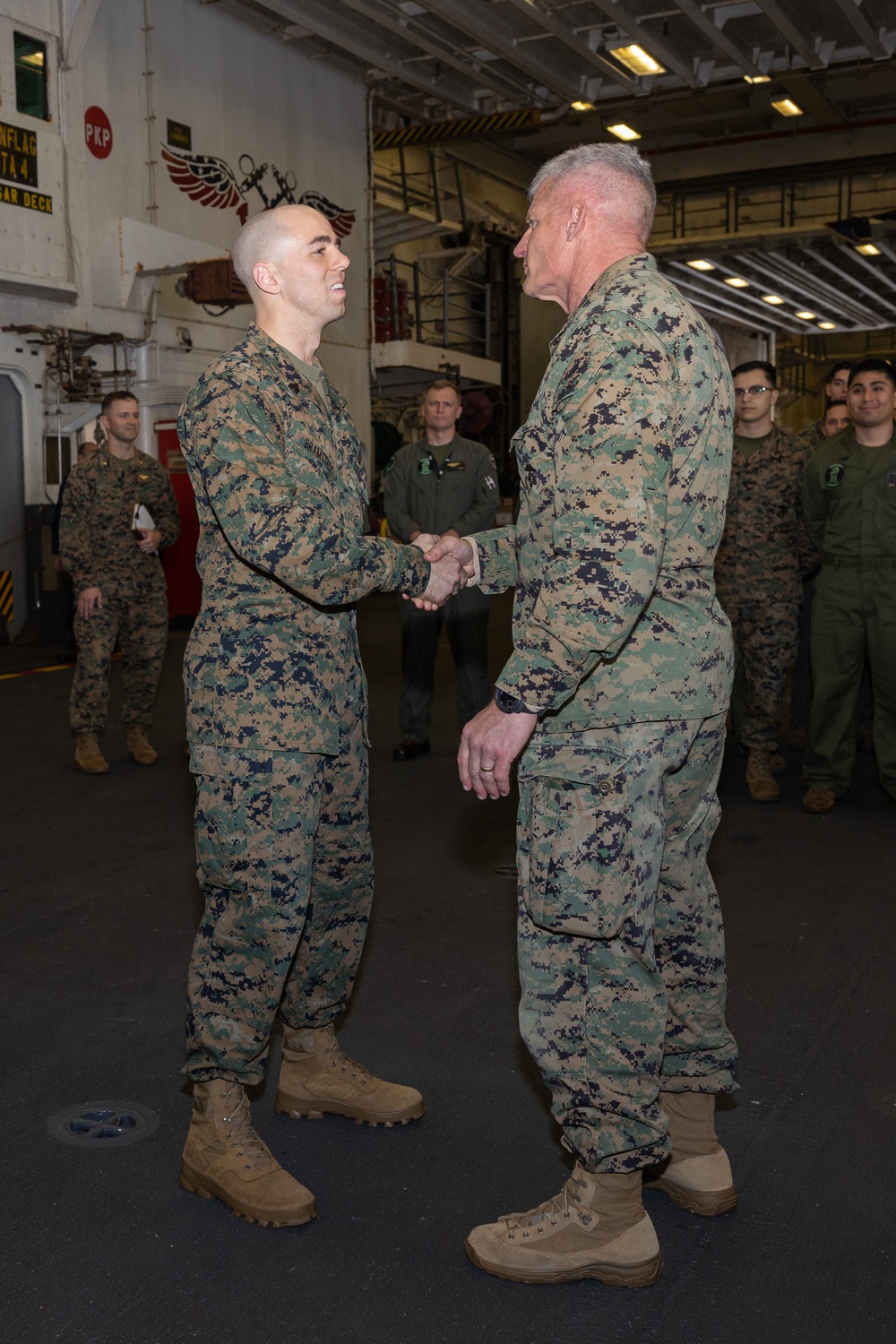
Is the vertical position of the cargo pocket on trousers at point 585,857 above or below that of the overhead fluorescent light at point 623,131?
below

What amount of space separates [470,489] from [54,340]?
18.4 ft

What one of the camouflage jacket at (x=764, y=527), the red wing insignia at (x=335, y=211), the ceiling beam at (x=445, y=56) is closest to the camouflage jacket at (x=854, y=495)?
the camouflage jacket at (x=764, y=527)

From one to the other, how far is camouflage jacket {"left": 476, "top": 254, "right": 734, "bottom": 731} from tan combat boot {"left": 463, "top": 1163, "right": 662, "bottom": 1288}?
0.80 meters

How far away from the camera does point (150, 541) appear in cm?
576

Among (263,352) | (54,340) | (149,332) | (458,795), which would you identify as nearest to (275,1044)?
(263,352)

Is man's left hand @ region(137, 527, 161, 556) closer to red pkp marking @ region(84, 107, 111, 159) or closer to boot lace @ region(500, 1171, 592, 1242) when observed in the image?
boot lace @ region(500, 1171, 592, 1242)

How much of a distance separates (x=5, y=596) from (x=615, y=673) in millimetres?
9434

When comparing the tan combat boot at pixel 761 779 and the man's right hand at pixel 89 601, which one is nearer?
the tan combat boot at pixel 761 779

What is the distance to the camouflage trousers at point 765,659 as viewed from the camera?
5.40m

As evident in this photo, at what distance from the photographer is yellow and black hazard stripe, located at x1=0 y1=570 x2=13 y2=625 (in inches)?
408

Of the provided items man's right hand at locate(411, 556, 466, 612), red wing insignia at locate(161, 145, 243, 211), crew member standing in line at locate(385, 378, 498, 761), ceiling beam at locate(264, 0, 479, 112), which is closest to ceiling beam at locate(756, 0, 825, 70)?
ceiling beam at locate(264, 0, 479, 112)

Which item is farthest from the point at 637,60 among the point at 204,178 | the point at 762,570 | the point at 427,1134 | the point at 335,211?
the point at 427,1134

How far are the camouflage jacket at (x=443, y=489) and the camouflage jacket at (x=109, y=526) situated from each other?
A: 1.17m

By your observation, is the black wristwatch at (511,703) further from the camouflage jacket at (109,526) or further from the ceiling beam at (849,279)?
the ceiling beam at (849,279)
